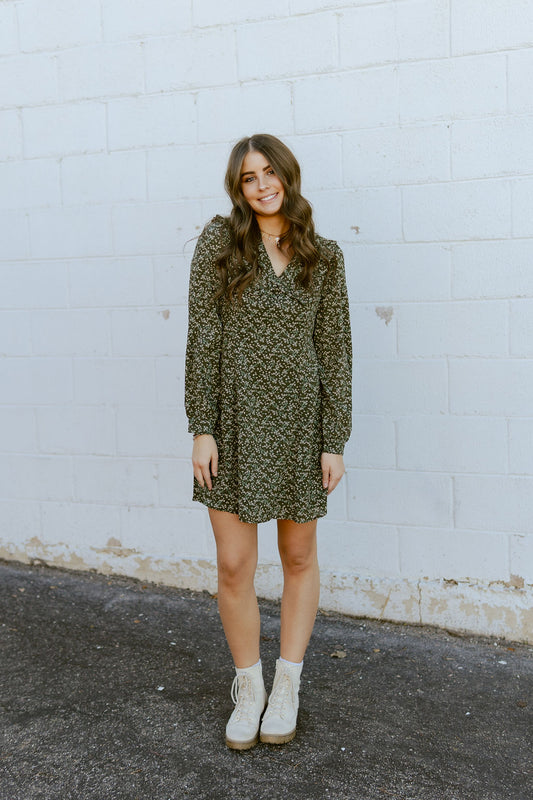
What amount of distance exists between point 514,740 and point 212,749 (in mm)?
924

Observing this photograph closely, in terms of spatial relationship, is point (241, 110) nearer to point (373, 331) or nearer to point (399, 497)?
point (373, 331)

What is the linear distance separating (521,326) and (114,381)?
176 centimetres

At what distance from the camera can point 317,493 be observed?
243 centimetres

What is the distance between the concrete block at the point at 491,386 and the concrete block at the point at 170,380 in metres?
1.16

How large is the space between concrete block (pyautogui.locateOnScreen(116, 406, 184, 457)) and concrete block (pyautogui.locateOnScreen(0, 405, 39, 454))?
474 millimetres

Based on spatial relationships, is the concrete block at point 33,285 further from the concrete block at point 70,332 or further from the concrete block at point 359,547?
the concrete block at point 359,547

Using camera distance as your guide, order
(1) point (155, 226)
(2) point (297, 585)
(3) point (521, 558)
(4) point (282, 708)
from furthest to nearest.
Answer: (1) point (155, 226) < (3) point (521, 558) < (2) point (297, 585) < (4) point (282, 708)

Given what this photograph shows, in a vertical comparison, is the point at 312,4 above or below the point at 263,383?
above

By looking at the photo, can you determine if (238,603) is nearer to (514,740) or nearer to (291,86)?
(514,740)

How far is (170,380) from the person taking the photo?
3471mm

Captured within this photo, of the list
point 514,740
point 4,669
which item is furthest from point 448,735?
point 4,669

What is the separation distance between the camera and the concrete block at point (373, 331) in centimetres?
310

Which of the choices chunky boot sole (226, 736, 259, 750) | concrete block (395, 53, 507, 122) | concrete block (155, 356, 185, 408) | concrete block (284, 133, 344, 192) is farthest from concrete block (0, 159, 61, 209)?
chunky boot sole (226, 736, 259, 750)

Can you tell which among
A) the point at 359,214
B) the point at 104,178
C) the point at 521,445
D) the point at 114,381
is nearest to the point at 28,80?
the point at 104,178
